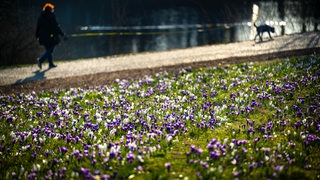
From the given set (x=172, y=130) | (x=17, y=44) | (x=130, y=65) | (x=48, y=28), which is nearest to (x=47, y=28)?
(x=48, y=28)

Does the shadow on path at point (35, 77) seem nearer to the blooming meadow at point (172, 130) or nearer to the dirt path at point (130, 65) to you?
the dirt path at point (130, 65)

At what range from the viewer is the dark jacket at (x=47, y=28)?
1731 centimetres

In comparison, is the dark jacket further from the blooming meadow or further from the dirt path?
the blooming meadow

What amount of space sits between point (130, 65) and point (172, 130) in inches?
451

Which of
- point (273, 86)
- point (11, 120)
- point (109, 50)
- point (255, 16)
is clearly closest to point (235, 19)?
point (255, 16)

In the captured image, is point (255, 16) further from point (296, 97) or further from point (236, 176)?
point (236, 176)

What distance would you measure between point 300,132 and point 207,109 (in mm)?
2594

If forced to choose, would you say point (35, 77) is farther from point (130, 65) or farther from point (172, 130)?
point (172, 130)

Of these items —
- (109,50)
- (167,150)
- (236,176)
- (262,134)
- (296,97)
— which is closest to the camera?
(236,176)

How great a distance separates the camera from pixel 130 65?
1855 cm

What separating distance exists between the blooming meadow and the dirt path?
9.18 feet

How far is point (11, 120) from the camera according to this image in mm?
8898

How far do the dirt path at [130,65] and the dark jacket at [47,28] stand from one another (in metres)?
1.48

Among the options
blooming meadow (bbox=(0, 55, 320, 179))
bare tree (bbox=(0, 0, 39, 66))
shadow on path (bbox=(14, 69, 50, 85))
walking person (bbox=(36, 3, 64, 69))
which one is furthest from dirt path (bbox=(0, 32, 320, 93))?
bare tree (bbox=(0, 0, 39, 66))
